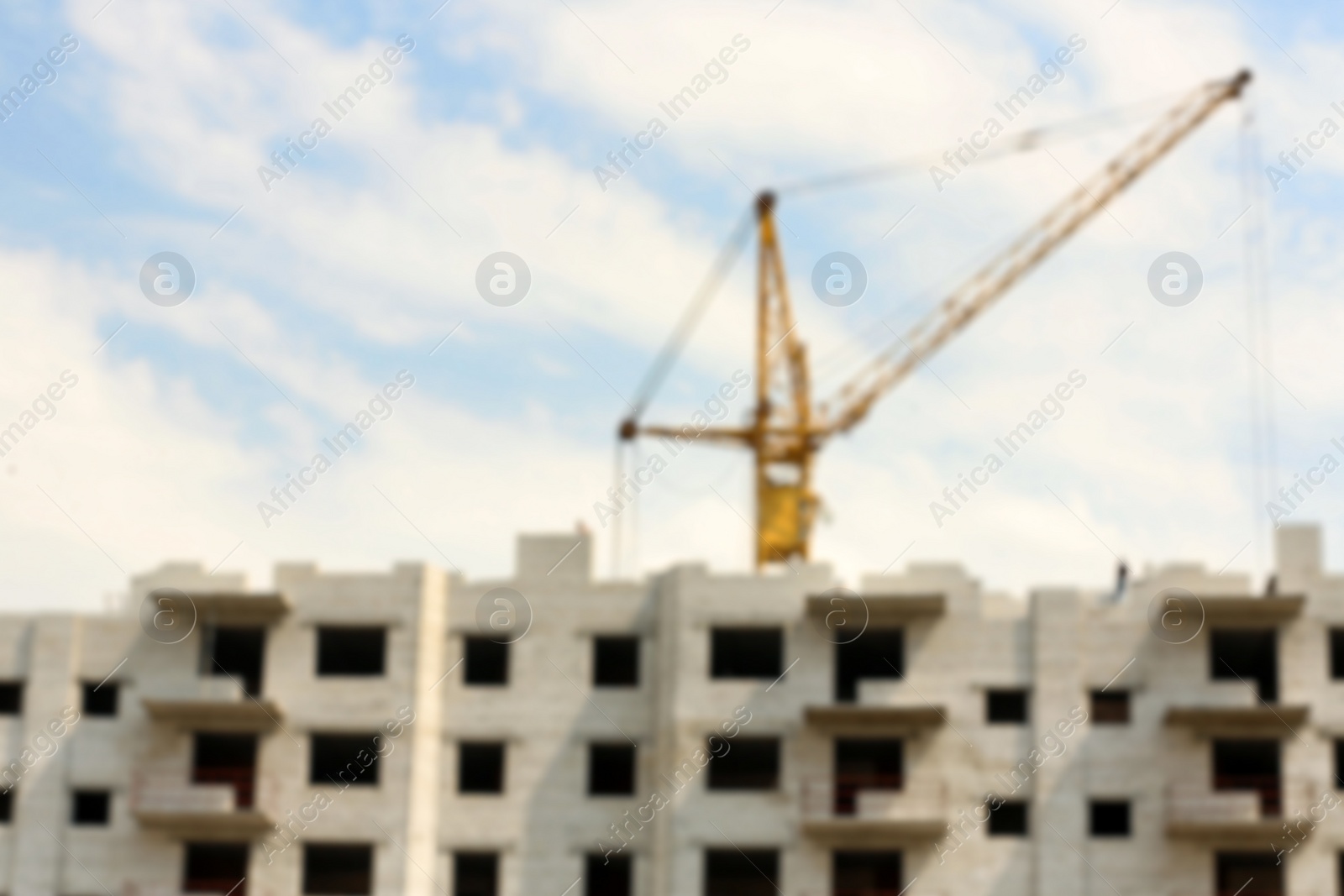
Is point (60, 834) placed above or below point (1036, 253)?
below

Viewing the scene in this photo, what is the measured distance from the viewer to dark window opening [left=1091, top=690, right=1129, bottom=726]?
6062cm

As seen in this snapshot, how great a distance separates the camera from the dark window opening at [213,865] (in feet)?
204

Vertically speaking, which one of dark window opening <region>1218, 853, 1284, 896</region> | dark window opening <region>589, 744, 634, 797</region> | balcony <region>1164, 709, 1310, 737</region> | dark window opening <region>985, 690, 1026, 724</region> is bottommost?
dark window opening <region>1218, 853, 1284, 896</region>

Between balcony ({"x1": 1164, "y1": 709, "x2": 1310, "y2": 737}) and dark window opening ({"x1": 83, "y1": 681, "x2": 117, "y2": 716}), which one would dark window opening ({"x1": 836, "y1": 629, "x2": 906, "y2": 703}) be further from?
dark window opening ({"x1": 83, "y1": 681, "x2": 117, "y2": 716})

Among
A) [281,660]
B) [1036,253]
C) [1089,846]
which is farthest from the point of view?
[1036,253]

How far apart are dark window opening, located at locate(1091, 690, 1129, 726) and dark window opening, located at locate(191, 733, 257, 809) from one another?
2540 centimetres

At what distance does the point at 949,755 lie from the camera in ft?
199

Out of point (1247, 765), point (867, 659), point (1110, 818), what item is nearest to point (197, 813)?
point (867, 659)

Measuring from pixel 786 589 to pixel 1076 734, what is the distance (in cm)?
955

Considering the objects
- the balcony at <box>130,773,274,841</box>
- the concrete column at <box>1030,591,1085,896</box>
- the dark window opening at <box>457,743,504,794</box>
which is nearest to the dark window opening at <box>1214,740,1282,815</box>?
the concrete column at <box>1030,591,1085,896</box>

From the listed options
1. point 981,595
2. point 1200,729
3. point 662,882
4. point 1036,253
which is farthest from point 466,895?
point 1036,253

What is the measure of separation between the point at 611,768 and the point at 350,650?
9.04 metres

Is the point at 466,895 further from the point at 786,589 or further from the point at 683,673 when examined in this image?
the point at 786,589

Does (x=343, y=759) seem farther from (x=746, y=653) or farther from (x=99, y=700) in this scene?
(x=746, y=653)
